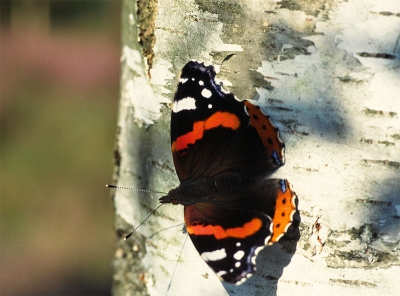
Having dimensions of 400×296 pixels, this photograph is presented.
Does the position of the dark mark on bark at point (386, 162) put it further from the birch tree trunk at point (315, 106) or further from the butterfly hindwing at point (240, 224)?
the butterfly hindwing at point (240, 224)

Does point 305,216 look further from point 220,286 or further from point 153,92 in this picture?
point 153,92

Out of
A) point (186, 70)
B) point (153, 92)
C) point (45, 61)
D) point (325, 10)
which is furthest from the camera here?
point (45, 61)

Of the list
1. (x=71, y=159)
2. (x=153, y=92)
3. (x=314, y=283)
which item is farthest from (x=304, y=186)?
(x=71, y=159)

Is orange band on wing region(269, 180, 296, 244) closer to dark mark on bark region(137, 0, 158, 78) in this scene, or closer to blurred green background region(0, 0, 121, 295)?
dark mark on bark region(137, 0, 158, 78)

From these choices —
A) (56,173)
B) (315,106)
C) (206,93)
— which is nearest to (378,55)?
(315,106)

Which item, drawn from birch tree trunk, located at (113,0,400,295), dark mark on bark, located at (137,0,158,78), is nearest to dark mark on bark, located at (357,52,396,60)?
birch tree trunk, located at (113,0,400,295)
